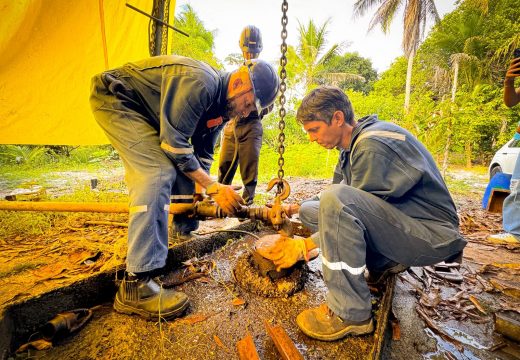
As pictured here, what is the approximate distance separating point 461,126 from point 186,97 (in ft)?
32.4

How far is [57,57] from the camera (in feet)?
11.4

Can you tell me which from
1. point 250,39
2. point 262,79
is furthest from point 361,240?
point 250,39

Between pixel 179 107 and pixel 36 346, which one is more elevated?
pixel 179 107

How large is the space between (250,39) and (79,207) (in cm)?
353

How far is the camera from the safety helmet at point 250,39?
13.1 ft

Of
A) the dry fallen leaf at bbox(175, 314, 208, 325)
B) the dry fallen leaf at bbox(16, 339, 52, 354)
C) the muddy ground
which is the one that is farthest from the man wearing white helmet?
the dry fallen leaf at bbox(16, 339, 52, 354)

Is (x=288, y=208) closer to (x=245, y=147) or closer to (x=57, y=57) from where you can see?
(x=245, y=147)

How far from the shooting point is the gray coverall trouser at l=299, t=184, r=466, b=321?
5.18 ft

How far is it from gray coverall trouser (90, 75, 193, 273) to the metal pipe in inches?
12.3

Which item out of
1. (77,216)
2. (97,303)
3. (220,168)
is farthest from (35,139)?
(97,303)

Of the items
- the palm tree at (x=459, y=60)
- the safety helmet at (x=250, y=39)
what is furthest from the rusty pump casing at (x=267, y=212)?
the palm tree at (x=459, y=60)

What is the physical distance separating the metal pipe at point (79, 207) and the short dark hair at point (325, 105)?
4.57 ft

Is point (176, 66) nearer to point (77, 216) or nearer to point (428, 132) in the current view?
point (77, 216)

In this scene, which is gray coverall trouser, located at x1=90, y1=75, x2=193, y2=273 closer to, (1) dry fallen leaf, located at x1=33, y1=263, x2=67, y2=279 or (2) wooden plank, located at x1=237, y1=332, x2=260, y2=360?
(2) wooden plank, located at x1=237, y1=332, x2=260, y2=360
